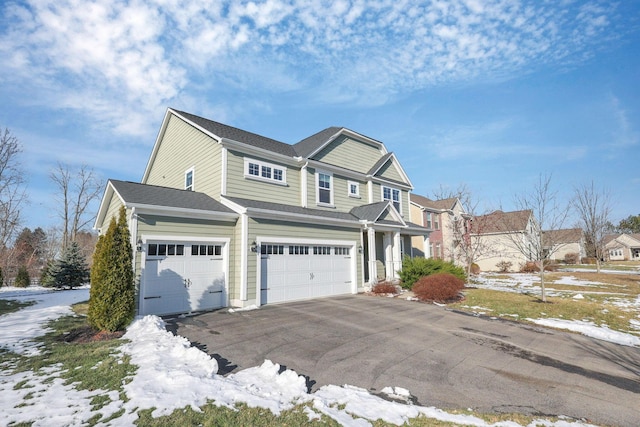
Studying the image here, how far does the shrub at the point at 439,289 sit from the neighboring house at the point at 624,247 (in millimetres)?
64469

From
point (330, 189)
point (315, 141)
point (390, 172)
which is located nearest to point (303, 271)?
point (330, 189)

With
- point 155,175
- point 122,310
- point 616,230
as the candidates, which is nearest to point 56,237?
point 155,175

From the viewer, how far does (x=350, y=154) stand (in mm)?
18797

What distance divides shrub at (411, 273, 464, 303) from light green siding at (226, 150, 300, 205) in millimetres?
6992

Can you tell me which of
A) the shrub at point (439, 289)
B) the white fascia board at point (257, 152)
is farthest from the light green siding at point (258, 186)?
the shrub at point (439, 289)

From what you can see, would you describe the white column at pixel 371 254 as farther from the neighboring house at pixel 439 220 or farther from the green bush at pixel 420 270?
the neighboring house at pixel 439 220

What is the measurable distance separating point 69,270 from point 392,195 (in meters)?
22.1

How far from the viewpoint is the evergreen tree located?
20.7 m

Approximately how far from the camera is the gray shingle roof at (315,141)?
16484 millimetres

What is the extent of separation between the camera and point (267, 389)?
489 centimetres

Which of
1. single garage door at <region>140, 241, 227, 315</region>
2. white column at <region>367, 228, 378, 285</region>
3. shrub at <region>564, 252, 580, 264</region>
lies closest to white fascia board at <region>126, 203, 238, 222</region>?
single garage door at <region>140, 241, 227, 315</region>

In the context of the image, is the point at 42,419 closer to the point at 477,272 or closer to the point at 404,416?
the point at 404,416

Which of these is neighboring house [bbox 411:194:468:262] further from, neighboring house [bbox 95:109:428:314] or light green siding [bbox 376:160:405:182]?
neighboring house [bbox 95:109:428:314]

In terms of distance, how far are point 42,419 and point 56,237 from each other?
4780cm
